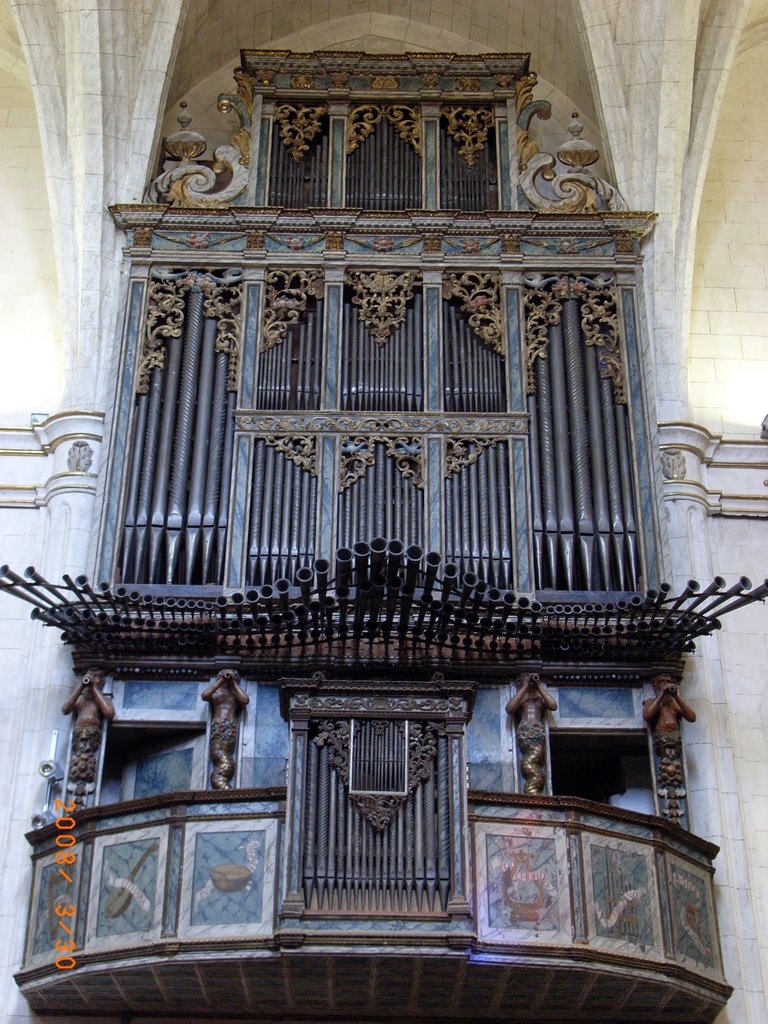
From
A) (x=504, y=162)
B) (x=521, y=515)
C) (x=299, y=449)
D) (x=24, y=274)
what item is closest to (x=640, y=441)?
(x=521, y=515)

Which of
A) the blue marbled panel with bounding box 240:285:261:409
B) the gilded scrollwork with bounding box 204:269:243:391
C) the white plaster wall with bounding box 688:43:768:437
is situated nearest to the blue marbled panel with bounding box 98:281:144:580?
the gilded scrollwork with bounding box 204:269:243:391

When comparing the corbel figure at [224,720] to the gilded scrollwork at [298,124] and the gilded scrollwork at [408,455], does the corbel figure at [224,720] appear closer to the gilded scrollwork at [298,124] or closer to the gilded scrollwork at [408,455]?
the gilded scrollwork at [408,455]

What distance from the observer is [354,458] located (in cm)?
1800

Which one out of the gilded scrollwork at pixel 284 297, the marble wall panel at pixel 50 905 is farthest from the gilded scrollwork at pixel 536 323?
the marble wall panel at pixel 50 905

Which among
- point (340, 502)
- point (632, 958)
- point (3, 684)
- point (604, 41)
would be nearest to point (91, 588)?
point (3, 684)

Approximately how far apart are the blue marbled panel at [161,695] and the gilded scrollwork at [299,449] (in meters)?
2.83

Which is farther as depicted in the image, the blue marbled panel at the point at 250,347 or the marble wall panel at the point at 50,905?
the blue marbled panel at the point at 250,347

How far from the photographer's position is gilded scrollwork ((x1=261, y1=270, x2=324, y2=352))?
742 inches

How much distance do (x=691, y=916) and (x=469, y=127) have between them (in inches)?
416

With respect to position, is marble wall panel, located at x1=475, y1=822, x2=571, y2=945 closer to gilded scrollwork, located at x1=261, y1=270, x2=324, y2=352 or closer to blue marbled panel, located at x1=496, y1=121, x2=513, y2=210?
gilded scrollwork, located at x1=261, y1=270, x2=324, y2=352

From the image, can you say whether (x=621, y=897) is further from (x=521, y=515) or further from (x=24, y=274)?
(x=24, y=274)

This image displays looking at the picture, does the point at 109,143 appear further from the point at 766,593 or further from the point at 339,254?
the point at 766,593

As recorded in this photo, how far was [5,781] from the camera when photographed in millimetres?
16609

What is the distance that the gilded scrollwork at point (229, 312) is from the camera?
18703 mm
